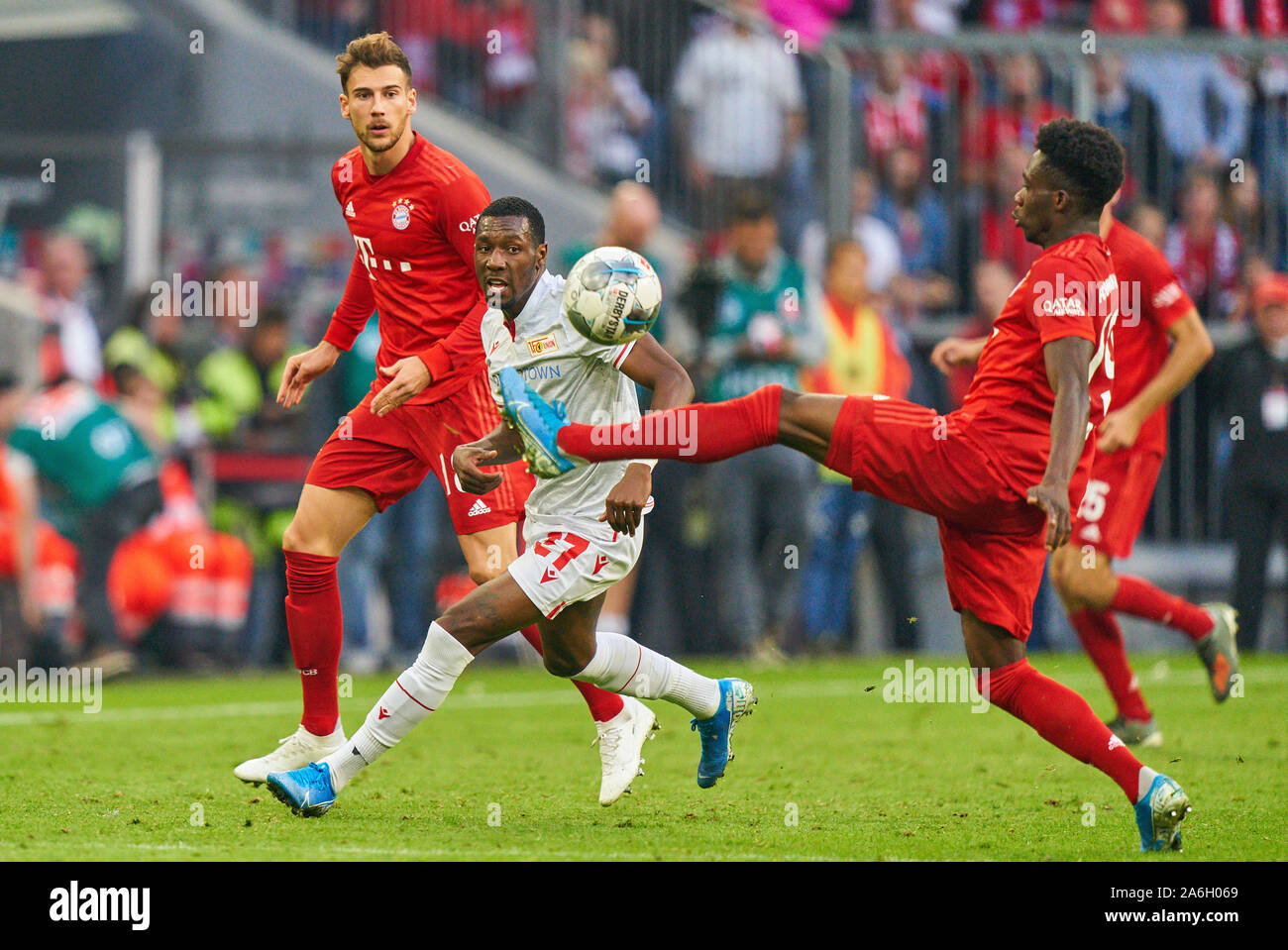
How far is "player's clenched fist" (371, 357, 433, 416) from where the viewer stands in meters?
6.32

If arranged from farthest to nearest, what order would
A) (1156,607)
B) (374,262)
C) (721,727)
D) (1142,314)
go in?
(1156,607), (1142,314), (374,262), (721,727)

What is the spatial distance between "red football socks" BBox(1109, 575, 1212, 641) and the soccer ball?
3.50 meters

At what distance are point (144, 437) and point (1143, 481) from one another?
6.47m

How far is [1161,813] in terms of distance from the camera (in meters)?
5.37

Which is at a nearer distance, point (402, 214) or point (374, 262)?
point (402, 214)

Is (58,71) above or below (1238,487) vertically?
above

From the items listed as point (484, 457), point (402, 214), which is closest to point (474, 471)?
point (484, 457)

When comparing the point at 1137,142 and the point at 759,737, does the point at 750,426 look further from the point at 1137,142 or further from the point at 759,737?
the point at 1137,142

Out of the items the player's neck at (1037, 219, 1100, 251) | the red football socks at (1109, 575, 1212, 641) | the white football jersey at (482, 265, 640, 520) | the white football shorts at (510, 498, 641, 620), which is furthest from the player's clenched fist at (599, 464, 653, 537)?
the red football socks at (1109, 575, 1212, 641)

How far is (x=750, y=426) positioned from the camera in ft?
17.7

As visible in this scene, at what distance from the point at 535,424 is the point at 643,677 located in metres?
1.14

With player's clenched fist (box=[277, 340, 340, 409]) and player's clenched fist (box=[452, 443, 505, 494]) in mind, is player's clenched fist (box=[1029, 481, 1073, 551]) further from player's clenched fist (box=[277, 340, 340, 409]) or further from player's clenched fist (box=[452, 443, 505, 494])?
player's clenched fist (box=[277, 340, 340, 409])

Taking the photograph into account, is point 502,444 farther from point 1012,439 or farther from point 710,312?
point 710,312
